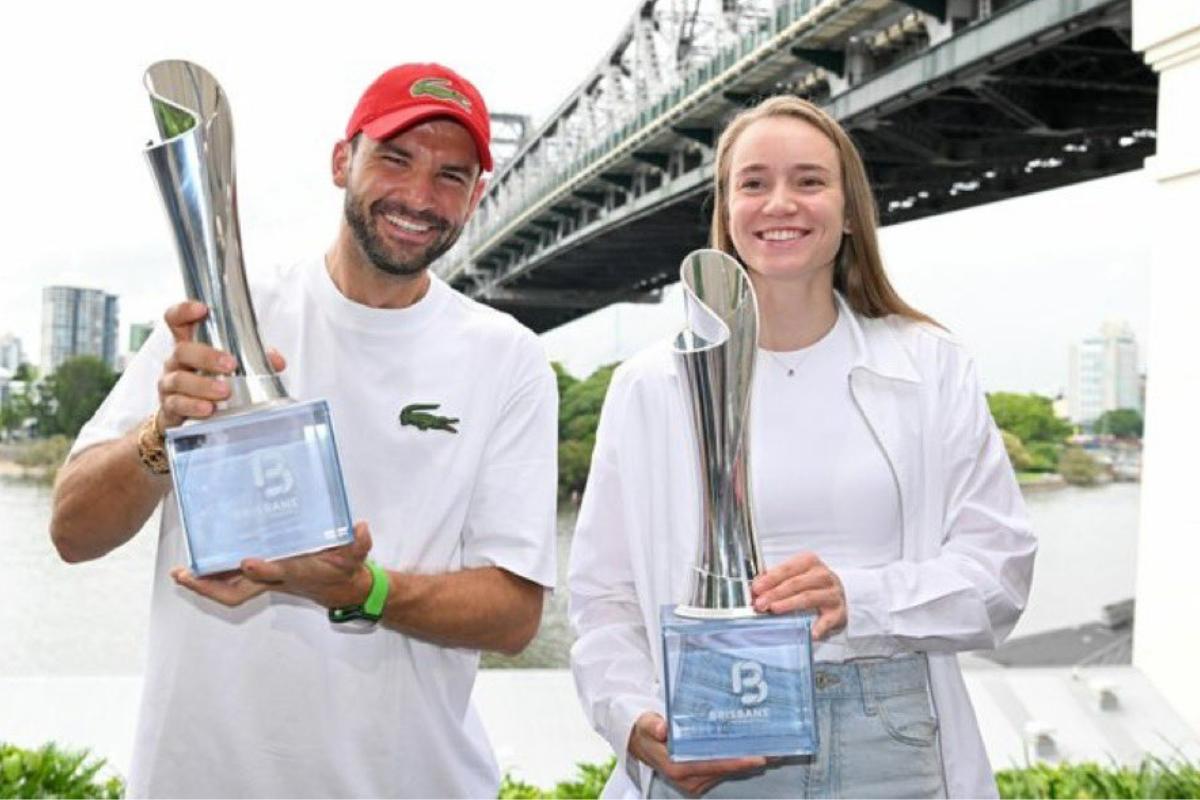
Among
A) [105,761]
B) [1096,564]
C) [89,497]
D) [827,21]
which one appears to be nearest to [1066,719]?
[1096,564]

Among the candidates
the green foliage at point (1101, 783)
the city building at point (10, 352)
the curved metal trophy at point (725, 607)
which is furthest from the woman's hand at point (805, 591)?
the city building at point (10, 352)

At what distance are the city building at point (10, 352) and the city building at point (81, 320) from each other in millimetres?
160

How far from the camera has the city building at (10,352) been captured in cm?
538

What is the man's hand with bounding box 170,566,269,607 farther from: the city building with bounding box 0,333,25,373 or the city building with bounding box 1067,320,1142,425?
the city building with bounding box 1067,320,1142,425

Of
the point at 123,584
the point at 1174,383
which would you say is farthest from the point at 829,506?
the point at 123,584

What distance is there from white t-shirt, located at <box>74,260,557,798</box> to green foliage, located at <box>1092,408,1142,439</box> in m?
5.19

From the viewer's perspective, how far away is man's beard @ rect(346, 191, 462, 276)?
137cm

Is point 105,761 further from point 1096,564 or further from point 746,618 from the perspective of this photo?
point 1096,564

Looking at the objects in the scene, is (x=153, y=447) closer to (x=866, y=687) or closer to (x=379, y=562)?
(x=379, y=562)

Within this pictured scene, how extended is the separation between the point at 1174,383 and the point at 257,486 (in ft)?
10.4

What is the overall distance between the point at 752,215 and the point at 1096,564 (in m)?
5.40

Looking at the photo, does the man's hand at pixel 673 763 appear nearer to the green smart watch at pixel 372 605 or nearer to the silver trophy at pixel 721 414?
the silver trophy at pixel 721 414

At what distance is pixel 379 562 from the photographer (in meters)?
1.38

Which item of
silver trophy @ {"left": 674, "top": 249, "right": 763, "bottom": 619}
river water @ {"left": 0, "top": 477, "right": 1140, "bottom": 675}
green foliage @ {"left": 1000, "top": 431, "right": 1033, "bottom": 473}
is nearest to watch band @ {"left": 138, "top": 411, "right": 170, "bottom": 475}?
silver trophy @ {"left": 674, "top": 249, "right": 763, "bottom": 619}
